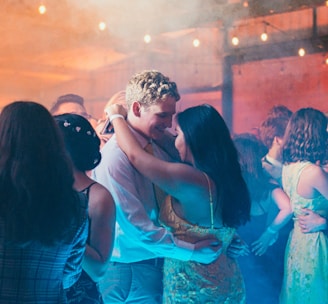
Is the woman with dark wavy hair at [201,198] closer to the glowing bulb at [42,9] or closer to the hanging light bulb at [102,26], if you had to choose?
the glowing bulb at [42,9]

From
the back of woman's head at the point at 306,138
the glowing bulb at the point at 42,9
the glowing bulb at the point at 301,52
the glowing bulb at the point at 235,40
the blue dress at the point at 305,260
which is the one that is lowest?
the blue dress at the point at 305,260

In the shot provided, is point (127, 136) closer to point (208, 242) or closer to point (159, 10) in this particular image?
point (208, 242)

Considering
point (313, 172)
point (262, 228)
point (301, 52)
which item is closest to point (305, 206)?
point (313, 172)

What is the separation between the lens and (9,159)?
1445 millimetres

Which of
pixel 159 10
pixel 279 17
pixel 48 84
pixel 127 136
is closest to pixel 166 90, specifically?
pixel 127 136

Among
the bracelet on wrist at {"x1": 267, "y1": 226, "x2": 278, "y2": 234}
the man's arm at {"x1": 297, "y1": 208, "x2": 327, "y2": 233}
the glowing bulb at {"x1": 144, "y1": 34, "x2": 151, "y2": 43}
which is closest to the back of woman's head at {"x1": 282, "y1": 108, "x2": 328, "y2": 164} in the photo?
the man's arm at {"x1": 297, "y1": 208, "x2": 327, "y2": 233}

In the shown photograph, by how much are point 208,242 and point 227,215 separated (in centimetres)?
Result: 14

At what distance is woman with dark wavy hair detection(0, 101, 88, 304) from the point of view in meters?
1.43

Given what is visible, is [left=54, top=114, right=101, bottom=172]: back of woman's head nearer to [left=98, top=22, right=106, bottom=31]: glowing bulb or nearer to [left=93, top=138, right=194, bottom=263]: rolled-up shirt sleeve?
[left=93, top=138, right=194, bottom=263]: rolled-up shirt sleeve

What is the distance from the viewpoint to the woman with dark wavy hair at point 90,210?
173cm

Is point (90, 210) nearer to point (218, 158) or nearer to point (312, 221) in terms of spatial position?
point (218, 158)

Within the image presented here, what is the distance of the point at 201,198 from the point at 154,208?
29cm

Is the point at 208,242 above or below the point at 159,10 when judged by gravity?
below

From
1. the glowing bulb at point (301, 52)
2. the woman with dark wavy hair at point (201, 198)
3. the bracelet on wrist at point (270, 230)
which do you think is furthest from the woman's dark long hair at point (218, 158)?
the glowing bulb at point (301, 52)
